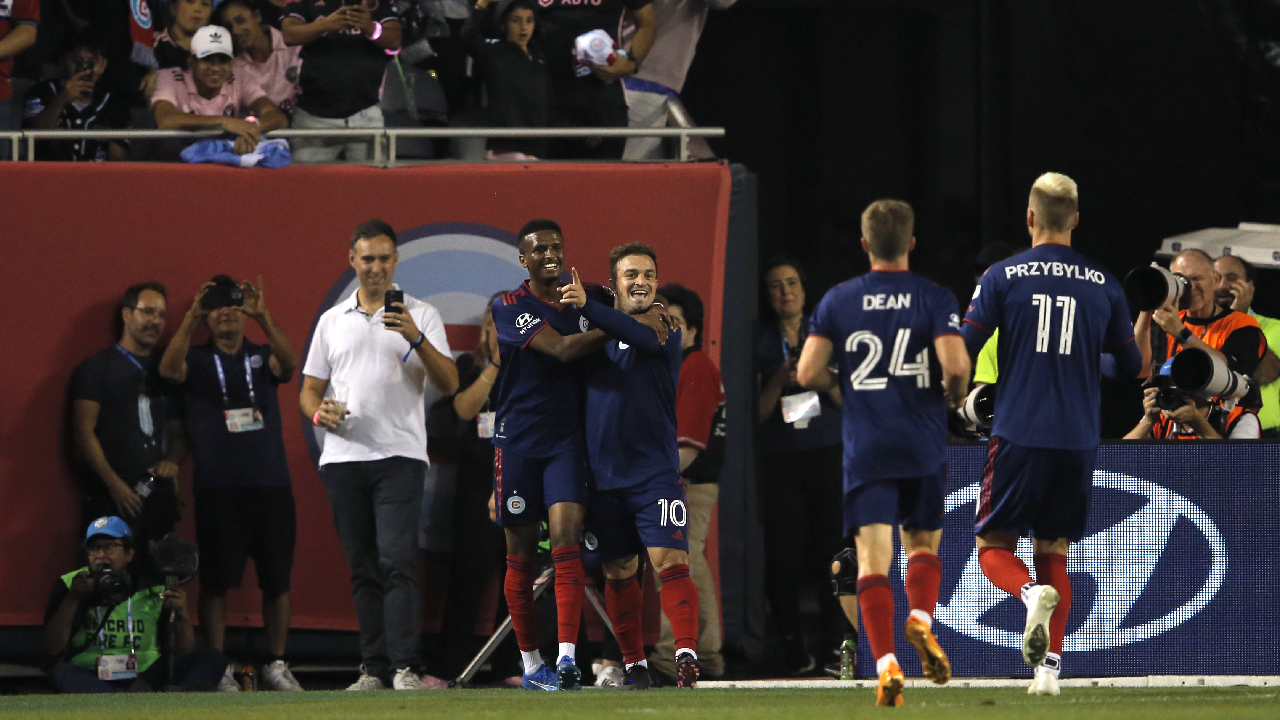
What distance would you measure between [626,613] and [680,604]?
38 centimetres

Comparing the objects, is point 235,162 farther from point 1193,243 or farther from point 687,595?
point 1193,243

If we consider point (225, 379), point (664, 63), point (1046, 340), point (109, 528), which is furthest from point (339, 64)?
point (1046, 340)

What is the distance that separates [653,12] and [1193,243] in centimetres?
392

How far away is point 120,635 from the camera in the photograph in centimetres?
916

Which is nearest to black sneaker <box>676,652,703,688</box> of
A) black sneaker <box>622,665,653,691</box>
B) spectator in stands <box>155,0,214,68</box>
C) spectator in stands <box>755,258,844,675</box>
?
black sneaker <box>622,665,653,691</box>

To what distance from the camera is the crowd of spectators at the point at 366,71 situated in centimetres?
1055

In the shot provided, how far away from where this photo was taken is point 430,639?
9.95m

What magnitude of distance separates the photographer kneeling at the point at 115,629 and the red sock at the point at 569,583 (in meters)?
2.52

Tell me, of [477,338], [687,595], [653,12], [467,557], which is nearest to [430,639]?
[467,557]

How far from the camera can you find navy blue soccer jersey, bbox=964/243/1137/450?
21.8 ft

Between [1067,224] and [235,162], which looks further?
[235,162]

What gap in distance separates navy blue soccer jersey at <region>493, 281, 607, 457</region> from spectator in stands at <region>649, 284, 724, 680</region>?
1.39 metres

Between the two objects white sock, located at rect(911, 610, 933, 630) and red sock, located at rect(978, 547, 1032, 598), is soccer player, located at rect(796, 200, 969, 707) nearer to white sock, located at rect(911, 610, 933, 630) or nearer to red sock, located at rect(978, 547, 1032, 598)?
white sock, located at rect(911, 610, 933, 630)

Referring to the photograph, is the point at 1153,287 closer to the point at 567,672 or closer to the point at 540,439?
the point at 540,439
